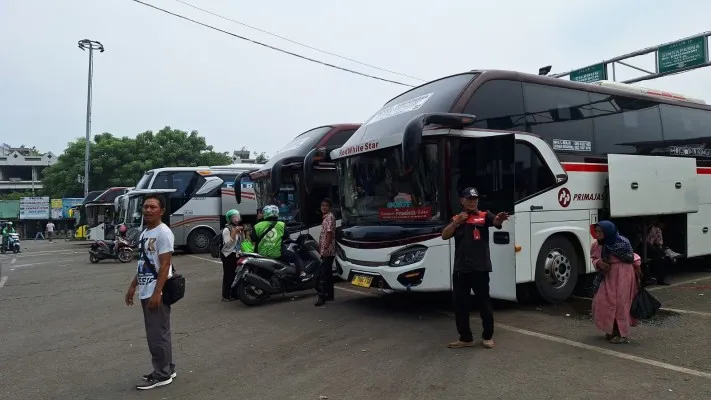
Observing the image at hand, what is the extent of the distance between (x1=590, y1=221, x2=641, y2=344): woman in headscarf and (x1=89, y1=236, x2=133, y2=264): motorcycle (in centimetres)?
1639

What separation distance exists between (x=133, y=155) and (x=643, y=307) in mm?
39232

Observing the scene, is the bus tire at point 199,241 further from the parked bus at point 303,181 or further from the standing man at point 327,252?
the standing man at point 327,252

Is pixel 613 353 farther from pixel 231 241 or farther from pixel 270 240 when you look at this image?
pixel 231 241

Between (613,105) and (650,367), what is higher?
(613,105)

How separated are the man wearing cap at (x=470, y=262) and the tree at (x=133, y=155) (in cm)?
3656

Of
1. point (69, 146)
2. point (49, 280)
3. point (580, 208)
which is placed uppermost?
point (69, 146)

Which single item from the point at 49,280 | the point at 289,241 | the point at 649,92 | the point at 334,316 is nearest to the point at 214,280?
the point at 289,241

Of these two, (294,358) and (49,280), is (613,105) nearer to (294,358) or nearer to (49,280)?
(294,358)

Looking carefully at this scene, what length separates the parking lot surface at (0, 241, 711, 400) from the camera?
4570mm

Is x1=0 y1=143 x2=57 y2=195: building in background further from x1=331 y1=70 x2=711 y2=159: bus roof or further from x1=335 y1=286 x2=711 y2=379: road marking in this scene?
x1=335 y1=286 x2=711 y2=379: road marking

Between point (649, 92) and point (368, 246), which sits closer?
point (368, 246)

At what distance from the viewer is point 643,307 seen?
5648 mm

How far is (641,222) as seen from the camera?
9.20m

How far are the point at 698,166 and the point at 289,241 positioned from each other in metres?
7.87
